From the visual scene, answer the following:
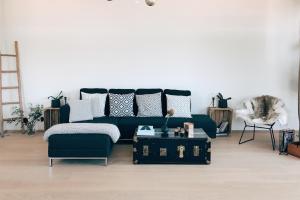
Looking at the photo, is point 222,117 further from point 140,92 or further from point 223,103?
point 140,92

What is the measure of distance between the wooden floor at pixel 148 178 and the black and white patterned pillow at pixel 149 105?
96 cm

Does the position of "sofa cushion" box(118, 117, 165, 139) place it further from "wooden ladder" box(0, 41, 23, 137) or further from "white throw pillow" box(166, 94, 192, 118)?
"wooden ladder" box(0, 41, 23, 137)

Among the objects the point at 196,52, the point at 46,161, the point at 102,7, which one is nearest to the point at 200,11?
the point at 196,52

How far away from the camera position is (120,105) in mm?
5758

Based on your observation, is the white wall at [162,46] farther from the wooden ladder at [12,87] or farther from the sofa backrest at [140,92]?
the sofa backrest at [140,92]

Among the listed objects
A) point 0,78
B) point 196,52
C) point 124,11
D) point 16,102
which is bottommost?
point 16,102

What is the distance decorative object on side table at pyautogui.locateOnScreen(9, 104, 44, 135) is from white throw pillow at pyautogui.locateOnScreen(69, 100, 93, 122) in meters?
1.09

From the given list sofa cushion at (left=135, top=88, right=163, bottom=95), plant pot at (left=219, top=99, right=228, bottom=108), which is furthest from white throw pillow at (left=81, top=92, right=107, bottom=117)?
plant pot at (left=219, top=99, right=228, bottom=108)

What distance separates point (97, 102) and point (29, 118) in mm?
1528

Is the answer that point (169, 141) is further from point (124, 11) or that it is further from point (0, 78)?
point (0, 78)

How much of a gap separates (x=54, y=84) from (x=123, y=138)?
193 cm

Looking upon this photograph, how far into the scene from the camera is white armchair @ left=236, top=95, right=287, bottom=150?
526 cm

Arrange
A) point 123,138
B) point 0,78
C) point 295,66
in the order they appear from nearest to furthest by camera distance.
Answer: point 123,138, point 0,78, point 295,66

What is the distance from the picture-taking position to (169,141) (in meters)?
4.33
